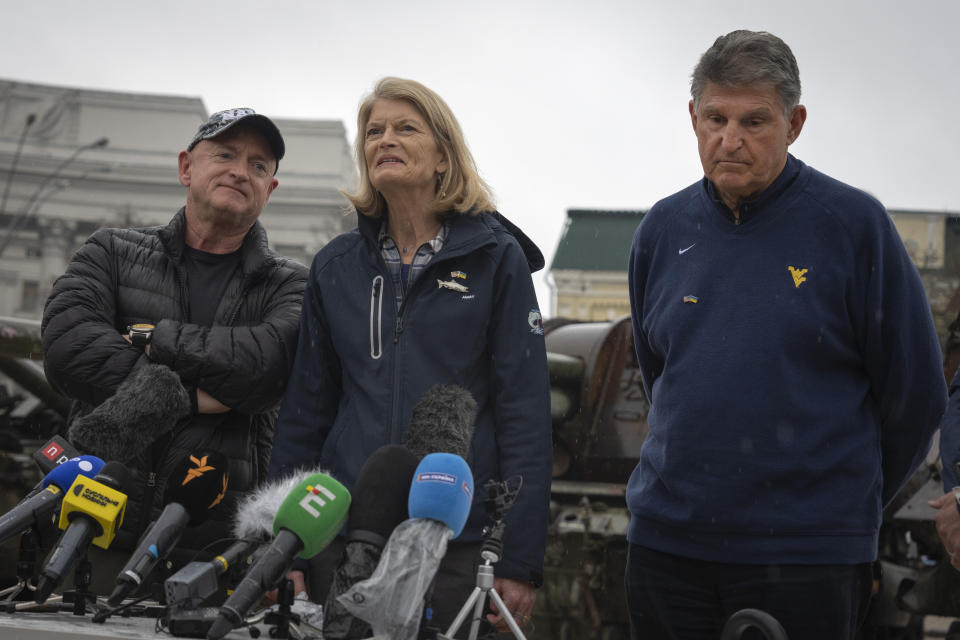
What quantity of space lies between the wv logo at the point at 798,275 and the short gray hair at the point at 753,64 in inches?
16.7

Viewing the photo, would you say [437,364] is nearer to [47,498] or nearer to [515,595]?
[515,595]

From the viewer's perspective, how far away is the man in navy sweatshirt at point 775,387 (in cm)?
→ 260

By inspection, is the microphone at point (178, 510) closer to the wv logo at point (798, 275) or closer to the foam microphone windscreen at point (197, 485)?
the foam microphone windscreen at point (197, 485)

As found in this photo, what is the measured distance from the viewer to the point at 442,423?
2.56 metres

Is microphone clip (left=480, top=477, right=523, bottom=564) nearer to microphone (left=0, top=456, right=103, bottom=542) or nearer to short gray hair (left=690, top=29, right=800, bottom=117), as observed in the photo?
microphone (left=0, top=456, right=103, bottom=542)

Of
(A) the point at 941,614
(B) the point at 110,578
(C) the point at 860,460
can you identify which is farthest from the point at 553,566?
(C) the point at 860,460

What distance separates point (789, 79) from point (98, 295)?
7.31ft

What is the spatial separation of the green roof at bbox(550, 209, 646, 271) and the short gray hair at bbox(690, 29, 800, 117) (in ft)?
84.2

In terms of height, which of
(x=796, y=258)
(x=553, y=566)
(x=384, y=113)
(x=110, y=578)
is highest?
(x=384, y=113)

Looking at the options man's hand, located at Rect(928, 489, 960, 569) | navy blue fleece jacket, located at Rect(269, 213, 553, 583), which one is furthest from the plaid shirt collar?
man's hand, located at Rect(928, 489, 960, 569)

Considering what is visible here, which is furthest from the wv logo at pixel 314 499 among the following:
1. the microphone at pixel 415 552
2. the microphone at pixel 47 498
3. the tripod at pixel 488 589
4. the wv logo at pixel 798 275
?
the wv logo at pixel 798 275

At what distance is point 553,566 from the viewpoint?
7.99m

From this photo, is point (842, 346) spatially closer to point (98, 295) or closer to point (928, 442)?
point (928, 442)

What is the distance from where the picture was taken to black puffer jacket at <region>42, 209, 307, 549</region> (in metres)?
3.25
